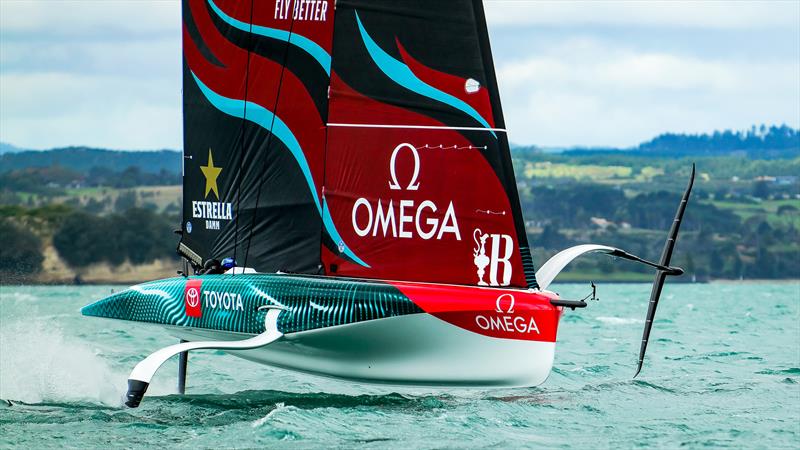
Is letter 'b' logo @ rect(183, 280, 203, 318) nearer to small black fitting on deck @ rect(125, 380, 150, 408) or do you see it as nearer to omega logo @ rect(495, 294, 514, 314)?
small black fitting on deck @ rect(125, 380, 150, 408)

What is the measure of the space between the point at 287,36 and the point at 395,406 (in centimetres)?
410

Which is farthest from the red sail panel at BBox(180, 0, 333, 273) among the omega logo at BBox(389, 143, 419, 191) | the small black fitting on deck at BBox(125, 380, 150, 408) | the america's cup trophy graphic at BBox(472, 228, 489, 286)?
the small black fitting on deck at BBox(125, 380, 150, 408)

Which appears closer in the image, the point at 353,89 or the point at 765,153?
the point at 353,89

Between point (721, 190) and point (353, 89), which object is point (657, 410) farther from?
point (721, 190)

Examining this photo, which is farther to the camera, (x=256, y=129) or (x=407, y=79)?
(x=256, y=129)

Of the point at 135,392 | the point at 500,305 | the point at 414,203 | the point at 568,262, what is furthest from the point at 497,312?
the point at 135,392

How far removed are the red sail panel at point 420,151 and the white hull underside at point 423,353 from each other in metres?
0.64

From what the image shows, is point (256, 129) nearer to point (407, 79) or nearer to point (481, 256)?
point (407, 79)

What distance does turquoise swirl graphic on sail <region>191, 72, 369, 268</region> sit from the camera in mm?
13453

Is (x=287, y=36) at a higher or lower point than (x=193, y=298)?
higher

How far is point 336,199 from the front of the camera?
13422 millimetres

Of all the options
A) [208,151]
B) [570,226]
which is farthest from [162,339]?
[570,226]

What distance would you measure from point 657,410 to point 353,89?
4316mm

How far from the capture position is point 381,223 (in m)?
13.1
